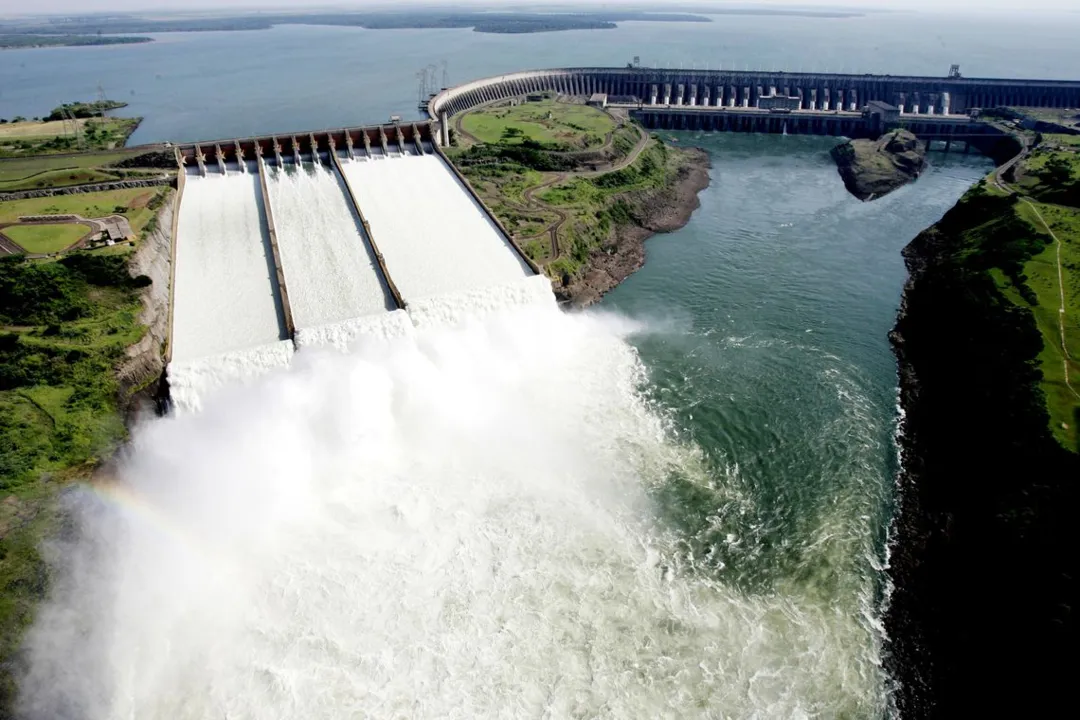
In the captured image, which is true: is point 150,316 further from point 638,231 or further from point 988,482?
point 988,482

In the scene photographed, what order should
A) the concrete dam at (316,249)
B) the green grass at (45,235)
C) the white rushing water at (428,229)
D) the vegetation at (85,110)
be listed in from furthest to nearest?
the vegetation at (85,110) → the white rushing water at (428,229) → the green grass at (45,235) → the concrete dam at (316,249)

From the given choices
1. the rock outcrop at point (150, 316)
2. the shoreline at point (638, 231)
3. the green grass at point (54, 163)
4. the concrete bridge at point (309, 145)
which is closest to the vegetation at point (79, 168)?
the green grass at point (54, 163)

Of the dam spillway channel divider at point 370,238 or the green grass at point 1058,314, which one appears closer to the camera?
the green grass at point 1058,314

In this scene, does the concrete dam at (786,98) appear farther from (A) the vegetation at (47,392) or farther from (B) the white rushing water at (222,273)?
(A) the vegetation at (47,392)

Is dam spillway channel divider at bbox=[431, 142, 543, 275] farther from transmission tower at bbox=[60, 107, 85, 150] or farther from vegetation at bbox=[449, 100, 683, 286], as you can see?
transmission tower at bbox=[60, 107, 85, 150]

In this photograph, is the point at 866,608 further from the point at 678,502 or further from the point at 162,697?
the point at 162,697
